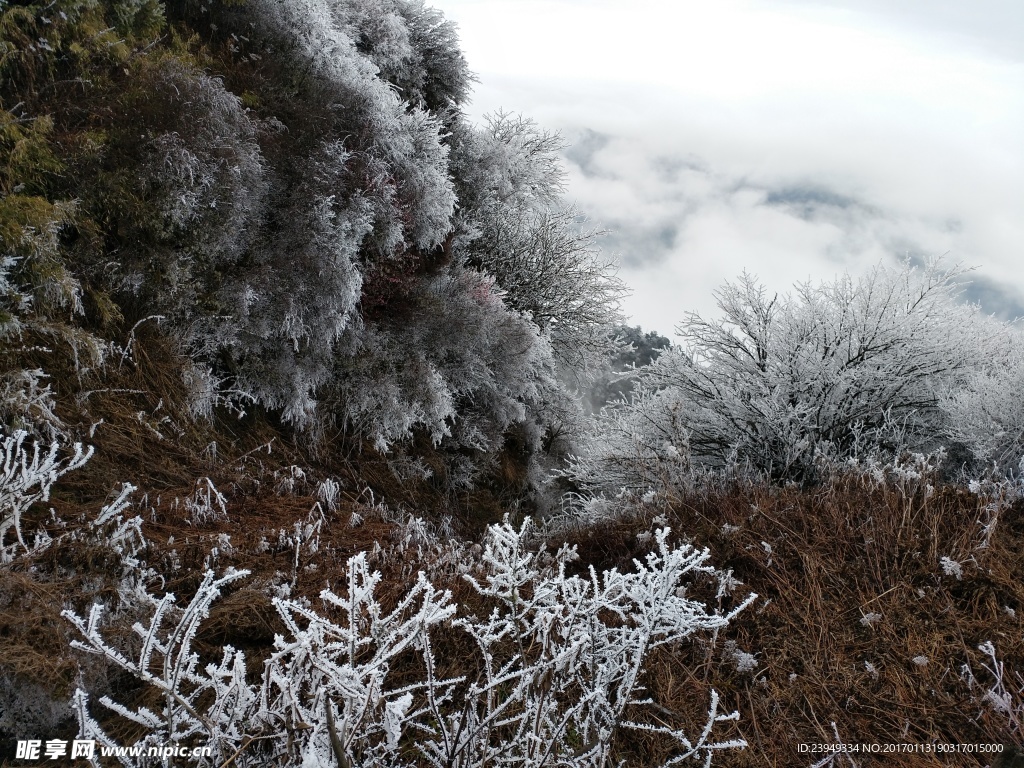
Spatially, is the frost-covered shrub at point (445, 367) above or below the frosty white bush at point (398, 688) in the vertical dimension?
below

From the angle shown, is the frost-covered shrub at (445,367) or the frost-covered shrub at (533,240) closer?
the frost-covered shrub at (445,367)

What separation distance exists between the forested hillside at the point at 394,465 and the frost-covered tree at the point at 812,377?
1.6 inches

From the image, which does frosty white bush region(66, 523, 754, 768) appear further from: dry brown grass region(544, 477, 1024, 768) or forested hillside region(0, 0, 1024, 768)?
dry brown grass region(544, 477, 1024, 768)

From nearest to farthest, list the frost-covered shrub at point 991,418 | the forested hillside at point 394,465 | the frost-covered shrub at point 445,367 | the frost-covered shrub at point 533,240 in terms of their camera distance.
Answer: the forested hillside at point 394,465
the frost-covered shrub at point 991,418
the frost-covered shrub at point 445,367
the frost-covered shrub at point 533,240

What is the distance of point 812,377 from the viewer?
5820 mm

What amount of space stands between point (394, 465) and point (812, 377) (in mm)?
3794

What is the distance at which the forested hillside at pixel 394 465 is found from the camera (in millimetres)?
2154

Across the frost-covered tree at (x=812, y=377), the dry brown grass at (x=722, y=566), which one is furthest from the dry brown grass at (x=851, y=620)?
the frost-covered tree at (x=812, y=377)

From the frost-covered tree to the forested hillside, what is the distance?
0.14 feet

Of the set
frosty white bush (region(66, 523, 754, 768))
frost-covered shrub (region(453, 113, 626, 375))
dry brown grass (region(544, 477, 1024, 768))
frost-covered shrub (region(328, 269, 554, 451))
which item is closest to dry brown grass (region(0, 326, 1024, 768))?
dry brown grass (region(544, 477, 1024, 768))

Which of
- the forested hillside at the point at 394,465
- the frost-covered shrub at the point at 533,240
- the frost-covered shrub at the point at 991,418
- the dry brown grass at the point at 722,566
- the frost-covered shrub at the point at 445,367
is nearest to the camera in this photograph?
the forested hillside at the point at 394,465

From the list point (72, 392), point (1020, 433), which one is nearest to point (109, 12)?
point (72, 392)

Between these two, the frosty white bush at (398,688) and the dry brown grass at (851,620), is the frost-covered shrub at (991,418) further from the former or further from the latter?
the frosty white bush at (398,688)

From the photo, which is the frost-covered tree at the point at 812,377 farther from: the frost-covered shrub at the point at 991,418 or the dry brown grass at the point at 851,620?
the dry brown grass at the point at 851,620
